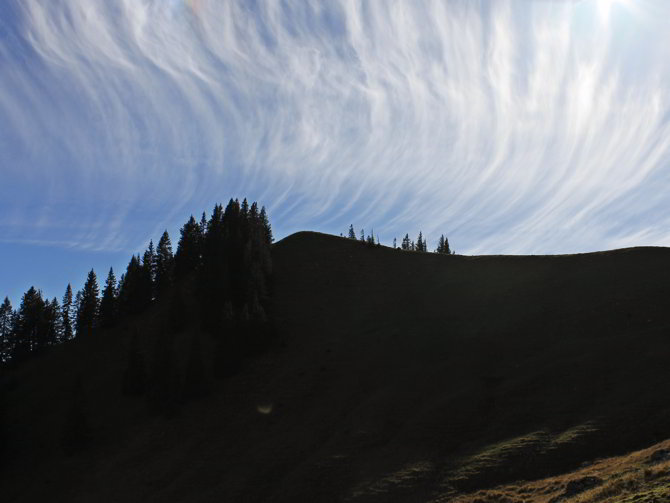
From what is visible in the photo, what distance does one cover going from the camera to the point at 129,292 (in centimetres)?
10331

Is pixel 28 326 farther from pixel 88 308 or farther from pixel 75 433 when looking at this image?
pixel 75 433

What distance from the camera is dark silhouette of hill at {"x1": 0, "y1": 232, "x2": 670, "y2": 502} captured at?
3797cm

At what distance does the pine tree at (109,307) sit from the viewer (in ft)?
322

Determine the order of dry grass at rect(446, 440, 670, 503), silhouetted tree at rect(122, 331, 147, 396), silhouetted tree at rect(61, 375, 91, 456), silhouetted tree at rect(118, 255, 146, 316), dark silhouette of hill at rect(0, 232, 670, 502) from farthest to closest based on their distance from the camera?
silhouetted tree at rect(118, 255, 146, 316)
silhouetted tree at rect(122, 331, 147, 396)
silhouetted tree at rect(61, 375, 91, 456)
dark silhouette of hill at rect(0, 232, 670, 502)
dry grass at rect(446, 440, 670, 503)

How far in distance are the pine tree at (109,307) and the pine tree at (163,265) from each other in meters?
8.68

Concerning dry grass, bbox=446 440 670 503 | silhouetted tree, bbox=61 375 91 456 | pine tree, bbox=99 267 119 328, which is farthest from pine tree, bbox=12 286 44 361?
dry grass, bbox=446 440 670 503

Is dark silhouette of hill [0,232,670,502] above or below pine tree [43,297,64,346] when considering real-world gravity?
below

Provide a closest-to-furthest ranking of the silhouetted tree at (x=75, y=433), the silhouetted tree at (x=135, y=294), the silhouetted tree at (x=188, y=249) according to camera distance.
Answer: the silhouetted tree at (x=75, y=433), the silhouetted tree at (x=135, y=294), the silhouetted tree at (x=188, y=249)

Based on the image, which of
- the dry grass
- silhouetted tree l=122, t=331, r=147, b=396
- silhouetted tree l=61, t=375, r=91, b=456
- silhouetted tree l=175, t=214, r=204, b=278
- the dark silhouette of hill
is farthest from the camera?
silhouetted tree l=175, t=214, r=204, b=278

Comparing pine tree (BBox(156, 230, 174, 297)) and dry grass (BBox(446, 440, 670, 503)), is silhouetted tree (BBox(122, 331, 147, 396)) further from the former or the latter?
dry grass (BBox(446, 440, 670, 503))

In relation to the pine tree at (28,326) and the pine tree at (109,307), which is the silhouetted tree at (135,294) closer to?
the pine tree at (109,307)

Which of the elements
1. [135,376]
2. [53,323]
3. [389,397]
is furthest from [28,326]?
[389,397]

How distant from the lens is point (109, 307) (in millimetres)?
99312

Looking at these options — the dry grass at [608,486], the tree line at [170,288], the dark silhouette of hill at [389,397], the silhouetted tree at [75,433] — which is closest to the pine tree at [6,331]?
the tree line at [170,288]
